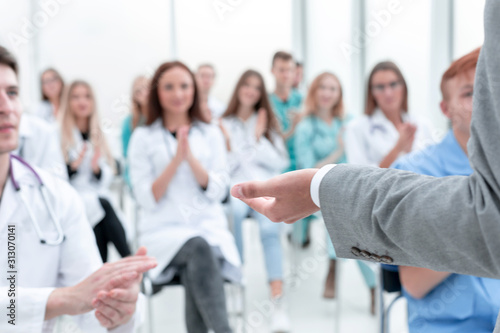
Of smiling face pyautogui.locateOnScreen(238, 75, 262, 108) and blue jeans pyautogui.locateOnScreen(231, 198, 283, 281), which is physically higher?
smiling face pyautogui.locateOnScreen(238, 75, 262, 108)

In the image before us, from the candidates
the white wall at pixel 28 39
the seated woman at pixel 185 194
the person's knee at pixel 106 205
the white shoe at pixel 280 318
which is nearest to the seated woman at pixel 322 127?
the white shoe at pixel 280 318

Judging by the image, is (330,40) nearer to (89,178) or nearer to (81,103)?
(81,103)

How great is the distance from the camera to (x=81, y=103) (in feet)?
9.87

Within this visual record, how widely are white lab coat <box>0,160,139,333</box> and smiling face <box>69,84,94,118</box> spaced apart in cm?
193

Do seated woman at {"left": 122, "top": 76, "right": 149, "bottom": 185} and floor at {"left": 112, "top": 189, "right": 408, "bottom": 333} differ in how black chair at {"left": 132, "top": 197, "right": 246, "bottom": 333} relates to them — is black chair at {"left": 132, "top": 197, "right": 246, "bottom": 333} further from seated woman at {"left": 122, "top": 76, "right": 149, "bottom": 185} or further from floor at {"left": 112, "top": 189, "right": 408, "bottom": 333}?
seated woman at {"left": 122, "top": 76, "right": 149, "bottom": 185}

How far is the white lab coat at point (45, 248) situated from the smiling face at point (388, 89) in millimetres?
1852

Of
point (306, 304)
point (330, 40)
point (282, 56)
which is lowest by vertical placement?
point (306, 304)

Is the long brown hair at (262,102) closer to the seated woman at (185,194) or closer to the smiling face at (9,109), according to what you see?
the seated woman at (185,194)

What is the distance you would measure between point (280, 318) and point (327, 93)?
1.49 meters

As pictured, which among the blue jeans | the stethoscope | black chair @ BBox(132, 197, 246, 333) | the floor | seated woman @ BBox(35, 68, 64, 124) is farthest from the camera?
seated woman @ BBox(35, 68, 64, 124)

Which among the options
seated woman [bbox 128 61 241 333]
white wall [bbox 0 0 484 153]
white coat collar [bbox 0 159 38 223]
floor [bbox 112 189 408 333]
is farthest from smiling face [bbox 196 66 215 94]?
white coat collar [bbox 0 159 38 223]

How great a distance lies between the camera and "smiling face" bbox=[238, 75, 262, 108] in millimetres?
3072

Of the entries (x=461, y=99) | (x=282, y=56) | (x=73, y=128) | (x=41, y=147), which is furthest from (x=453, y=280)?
(x=282, y=56)

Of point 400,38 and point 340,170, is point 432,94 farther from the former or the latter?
point 340,170
